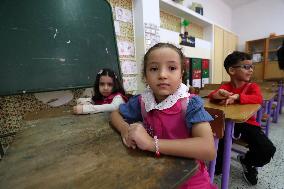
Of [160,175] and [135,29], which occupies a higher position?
[135,29]

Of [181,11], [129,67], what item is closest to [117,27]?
[129,67]

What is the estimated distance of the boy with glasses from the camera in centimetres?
125

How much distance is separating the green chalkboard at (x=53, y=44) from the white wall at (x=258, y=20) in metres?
4.83

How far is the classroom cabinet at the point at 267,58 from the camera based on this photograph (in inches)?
180

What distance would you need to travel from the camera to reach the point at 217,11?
4.72 metres

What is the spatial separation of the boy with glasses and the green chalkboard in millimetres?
1221

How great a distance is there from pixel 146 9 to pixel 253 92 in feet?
5.58

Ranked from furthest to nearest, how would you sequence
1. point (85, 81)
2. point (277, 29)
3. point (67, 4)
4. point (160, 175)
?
1. point (277, 29)
2. point (85, 81)
3. point (67, 4)
4. point (160, 175)

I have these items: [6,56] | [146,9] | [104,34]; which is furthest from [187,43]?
[6,56]

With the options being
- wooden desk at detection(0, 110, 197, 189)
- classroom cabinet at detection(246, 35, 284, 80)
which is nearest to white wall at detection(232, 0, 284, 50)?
classroom cabinet at detection(246, 35, 284, 80)

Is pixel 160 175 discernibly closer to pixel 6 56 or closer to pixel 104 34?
pixel 6 56

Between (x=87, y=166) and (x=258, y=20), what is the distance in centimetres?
620

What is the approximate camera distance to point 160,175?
0.37 m

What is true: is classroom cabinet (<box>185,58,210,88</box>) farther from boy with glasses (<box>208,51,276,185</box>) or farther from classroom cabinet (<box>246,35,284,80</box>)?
boy with glasses (<box>208,51,276,185</box>)
